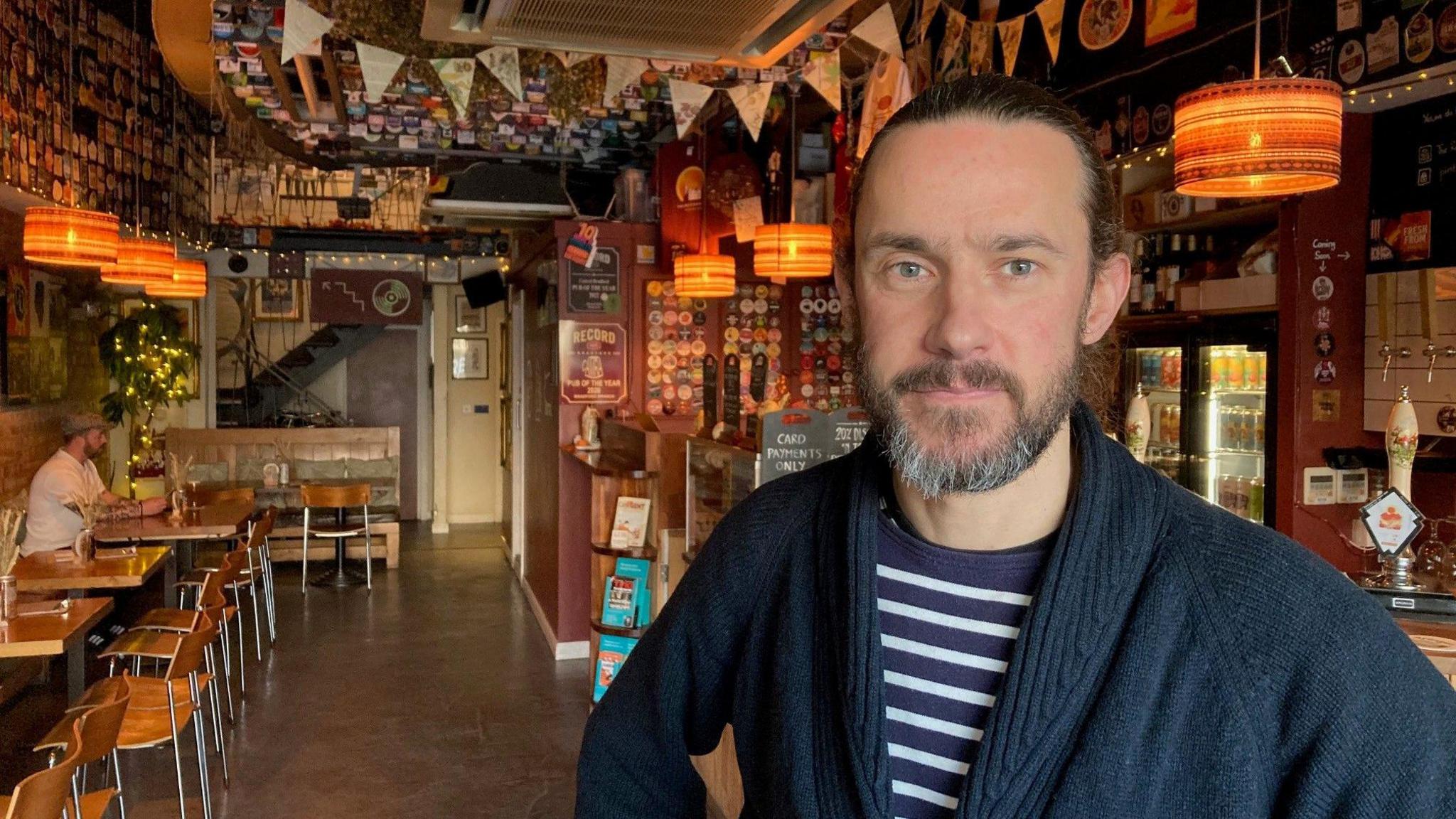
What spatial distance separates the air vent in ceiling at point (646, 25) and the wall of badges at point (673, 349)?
4634 millimetres

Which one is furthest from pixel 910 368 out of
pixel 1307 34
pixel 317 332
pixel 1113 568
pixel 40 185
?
pixel 317 332

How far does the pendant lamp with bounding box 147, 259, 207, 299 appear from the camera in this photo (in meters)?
8.39

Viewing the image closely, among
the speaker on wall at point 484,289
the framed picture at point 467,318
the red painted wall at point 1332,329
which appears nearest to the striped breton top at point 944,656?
the red painted wall at point 1332,329

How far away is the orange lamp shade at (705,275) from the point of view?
22.1 ft

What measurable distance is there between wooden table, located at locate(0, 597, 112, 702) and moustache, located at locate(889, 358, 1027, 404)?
398 centimetres

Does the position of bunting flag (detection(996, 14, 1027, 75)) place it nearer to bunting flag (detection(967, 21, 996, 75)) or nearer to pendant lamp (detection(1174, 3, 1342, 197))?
bunting flag (detection(967, 21, 996, 75))

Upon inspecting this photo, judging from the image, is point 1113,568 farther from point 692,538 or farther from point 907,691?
point 692,538

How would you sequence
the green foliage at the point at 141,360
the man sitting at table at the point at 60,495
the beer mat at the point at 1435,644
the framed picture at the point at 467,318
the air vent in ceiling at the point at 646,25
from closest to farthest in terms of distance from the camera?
the air vent in ceiling at the point at 646,25 < the beer mat at the point at 1435,644 < the man sitting at table at the point at 60,495 < the green foliage at the point at 141,360 < the framed picture at the point at 467,318

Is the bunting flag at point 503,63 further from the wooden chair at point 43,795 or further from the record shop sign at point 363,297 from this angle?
the record shop sign at point 363,297

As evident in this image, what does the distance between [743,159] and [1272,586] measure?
6919 millimetres

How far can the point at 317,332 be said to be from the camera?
43.2 feet

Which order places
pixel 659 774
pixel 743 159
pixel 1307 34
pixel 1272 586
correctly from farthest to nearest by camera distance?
pixel 743 159 < pixel 1307 34 < pixel 659 774 < pixel 1272 586

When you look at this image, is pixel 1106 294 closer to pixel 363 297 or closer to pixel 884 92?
pixel 884 92

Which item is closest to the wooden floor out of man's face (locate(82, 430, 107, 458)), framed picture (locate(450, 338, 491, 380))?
man's face (locate(82, 430, 107, 458))
